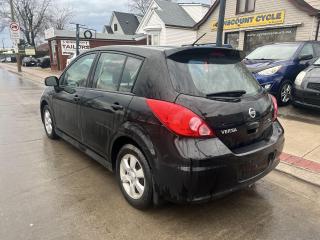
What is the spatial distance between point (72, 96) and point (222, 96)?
226 centimetres

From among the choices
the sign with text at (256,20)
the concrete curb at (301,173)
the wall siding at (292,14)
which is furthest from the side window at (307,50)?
the sign with text at (256,20)

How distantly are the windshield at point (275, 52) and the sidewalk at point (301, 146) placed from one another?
1579mm

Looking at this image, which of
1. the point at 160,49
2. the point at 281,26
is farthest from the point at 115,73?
the point at 281,26

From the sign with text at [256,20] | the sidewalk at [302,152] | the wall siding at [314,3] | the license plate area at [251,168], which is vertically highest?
the wall siding at [314,3]

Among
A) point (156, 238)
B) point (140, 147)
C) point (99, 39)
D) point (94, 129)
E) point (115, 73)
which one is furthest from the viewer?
point (99, 39)

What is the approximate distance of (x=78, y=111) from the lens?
3988mm

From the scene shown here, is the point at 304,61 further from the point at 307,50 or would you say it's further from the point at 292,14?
the point at 292,14

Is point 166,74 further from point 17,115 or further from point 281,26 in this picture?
point 281,26

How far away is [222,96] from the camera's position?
2826mm

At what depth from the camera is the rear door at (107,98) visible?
3133mm

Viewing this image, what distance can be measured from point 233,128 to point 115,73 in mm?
1502

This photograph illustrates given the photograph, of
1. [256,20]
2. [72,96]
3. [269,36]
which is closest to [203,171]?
[72,96]

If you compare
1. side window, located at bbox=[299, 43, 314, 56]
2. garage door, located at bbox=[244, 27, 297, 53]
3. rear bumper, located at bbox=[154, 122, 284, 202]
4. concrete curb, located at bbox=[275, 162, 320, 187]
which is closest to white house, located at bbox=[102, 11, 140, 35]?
garage door, located at bbox=[244, 27, 297, 53]

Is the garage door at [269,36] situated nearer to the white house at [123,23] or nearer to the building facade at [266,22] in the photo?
the building facade at [266,22]
